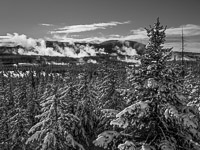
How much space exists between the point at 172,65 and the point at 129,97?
2169 millimetres

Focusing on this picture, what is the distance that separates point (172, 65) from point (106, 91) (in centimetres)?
1657

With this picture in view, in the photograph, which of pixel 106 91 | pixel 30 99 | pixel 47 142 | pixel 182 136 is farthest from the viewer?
pixel 30 99

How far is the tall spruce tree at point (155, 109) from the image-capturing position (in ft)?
25.4

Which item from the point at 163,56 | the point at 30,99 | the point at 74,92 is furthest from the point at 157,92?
the point at 30,99

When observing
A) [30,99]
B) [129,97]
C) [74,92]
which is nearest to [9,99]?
[30,99]

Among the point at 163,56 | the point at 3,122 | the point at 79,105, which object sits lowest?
the point at 3,122

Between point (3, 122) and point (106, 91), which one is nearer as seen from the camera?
point (106, 91)

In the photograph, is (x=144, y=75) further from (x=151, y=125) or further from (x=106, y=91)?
(x=106, y=91)

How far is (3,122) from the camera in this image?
34688 millimetres

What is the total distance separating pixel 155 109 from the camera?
824 cm

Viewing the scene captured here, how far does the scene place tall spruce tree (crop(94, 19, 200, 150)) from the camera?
25.4 feet

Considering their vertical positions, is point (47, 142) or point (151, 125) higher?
point (151, 125)

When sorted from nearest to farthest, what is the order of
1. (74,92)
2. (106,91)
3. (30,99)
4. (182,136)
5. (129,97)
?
1. (182,136)
2. (129,97)
3. (74,92)
4. (106,91)
5. (30,99)

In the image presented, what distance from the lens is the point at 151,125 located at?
8273 millimetres
